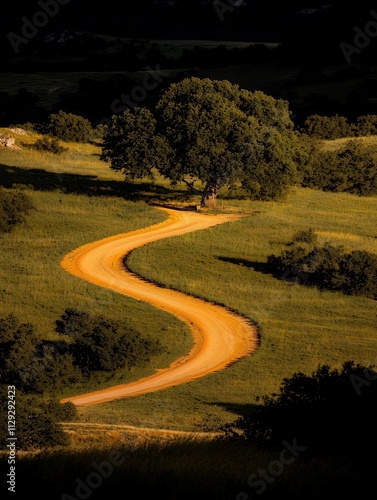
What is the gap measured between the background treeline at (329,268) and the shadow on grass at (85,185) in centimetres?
1649

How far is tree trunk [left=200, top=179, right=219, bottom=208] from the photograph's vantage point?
5471 centimetres

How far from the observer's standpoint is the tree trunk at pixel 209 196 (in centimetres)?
5471

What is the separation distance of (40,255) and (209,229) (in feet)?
32.3

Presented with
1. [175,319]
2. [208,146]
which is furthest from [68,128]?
[175,319]

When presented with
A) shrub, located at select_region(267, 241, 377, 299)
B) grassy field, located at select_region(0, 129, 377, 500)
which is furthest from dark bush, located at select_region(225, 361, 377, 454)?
shrub, located at select_region(267, 241, 377, 299)

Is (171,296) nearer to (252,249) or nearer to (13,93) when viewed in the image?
(252,249)

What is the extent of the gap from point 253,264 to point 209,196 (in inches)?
510

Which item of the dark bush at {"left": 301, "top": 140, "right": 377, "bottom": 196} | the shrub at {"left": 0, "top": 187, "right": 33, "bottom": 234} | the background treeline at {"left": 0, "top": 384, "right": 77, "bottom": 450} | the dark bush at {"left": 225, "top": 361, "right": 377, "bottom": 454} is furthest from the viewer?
the dark bush at {"left": 301, "top": 140, "right": 377, "bottom": 196}

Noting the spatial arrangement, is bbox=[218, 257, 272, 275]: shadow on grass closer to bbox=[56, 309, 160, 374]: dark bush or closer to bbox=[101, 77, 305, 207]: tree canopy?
bbox=[101, 77, 305, 207]: tree canopy

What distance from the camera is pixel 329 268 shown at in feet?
132

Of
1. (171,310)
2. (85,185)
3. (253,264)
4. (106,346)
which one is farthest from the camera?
(85,185)

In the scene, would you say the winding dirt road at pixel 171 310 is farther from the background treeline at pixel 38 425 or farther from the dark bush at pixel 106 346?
the background treeline at pixel 38 425

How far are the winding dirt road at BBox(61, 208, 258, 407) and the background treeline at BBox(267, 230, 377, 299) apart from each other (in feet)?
17.6

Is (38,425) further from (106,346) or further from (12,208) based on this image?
(12,208)
